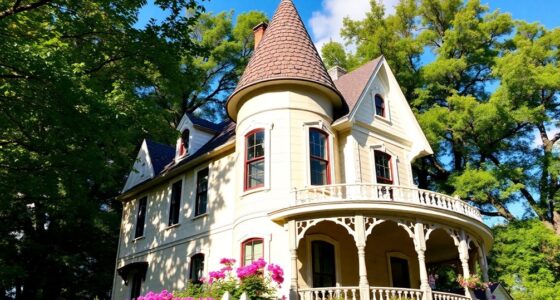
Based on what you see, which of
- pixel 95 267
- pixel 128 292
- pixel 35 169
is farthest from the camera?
pixel 95 267

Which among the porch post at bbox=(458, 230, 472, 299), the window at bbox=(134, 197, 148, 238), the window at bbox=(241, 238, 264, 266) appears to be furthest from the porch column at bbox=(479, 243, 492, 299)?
the window at bbox=(134, 197, 148, 238)

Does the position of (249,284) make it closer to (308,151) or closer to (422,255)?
(422,255)

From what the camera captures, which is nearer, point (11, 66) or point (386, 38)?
point (11, 66)

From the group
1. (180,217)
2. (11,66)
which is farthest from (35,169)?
(180,217)

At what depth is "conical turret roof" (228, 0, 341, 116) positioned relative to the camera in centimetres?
1555

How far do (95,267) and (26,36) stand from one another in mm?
14715

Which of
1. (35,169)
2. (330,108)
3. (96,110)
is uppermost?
(330,108)

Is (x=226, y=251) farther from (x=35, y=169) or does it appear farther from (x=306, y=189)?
(x=35, y=169)

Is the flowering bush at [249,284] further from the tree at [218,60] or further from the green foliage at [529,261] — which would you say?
the tree at [218,60]

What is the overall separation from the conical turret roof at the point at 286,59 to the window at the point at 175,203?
16.2 ft

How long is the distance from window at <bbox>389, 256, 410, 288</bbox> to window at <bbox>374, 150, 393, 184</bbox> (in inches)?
104

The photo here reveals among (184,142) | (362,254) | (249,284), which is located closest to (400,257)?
(362,254)

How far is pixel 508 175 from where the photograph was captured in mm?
22219

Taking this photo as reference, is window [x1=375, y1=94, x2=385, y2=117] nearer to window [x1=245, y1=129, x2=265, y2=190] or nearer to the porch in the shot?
the porch
